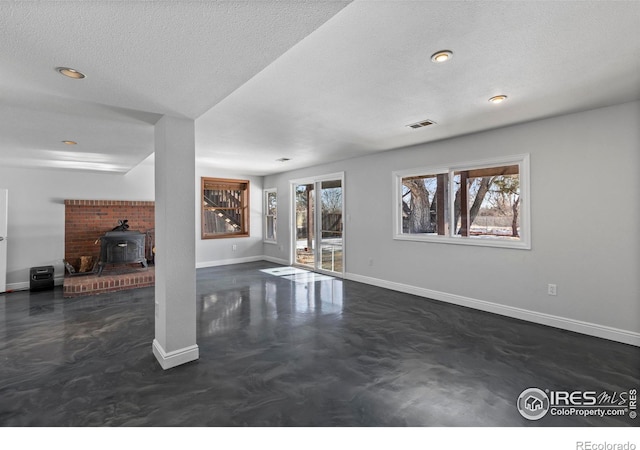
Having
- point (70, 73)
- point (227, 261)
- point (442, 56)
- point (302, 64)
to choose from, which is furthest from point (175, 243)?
point (227, 261)

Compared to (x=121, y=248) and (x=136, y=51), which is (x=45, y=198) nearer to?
(x=121, y=248)

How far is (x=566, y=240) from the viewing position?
3436 mm

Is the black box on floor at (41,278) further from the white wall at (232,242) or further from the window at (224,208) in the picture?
the window at (224,208)

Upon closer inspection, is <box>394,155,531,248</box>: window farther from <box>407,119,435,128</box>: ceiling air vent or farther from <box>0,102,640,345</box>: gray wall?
<box>407,119,435,128</box>: ceiling air vent

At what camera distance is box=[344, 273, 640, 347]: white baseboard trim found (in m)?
3.11

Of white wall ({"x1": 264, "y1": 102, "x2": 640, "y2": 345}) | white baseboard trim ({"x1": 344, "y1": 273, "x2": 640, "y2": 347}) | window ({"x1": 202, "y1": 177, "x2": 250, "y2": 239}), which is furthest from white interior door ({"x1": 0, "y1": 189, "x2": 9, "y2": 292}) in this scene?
white wall ({"x1": 264, "y1": 102, "x2": 640, "y2": 345})

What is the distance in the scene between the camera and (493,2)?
1.59 meters

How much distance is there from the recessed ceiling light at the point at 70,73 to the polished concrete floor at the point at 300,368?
7.25 feet

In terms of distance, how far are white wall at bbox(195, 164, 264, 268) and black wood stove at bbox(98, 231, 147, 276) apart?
1501 mm

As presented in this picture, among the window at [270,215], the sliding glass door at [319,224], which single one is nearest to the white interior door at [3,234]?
the window at [270,215]

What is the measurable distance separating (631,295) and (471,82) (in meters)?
2.70

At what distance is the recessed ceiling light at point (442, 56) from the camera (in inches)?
81.1

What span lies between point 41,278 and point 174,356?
4.47m
